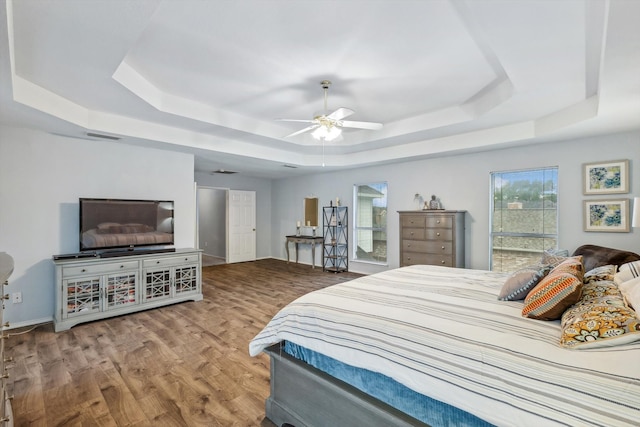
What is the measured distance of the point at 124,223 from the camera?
4234 mm

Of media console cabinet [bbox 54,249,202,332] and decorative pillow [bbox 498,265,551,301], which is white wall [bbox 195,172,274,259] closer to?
media console cabinet [bbox 54,249,202,332]

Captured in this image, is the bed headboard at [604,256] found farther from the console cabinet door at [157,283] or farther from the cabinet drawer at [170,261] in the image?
the console cabinet door at [157,283]

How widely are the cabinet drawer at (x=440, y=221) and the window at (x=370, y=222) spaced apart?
1.40 metres

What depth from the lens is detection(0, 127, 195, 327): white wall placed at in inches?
141

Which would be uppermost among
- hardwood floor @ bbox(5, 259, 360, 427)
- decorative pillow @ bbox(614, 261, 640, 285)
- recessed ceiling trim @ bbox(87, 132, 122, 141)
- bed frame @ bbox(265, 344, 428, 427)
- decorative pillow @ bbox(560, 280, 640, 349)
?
recessed ceiling trim @ bbox(87, 132, 122, 141)

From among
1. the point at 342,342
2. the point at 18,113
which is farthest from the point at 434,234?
the point at 18,113

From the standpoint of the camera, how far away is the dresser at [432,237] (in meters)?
4.81

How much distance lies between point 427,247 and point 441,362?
12.8 feet

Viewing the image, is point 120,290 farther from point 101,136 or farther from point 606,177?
point 606,177

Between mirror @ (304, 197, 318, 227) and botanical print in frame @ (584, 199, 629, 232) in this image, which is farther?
mirror @ (304, 197, 318, 227)

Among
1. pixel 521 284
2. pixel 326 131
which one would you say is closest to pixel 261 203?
pixel 326 131

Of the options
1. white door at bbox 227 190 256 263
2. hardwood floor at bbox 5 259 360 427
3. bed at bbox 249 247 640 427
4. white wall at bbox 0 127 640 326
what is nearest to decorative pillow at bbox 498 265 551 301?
bed at bbox 249 247 640 427

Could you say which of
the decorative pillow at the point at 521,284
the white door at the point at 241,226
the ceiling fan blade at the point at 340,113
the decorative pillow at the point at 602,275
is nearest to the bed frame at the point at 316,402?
the decorative pillow at the point at 521,284

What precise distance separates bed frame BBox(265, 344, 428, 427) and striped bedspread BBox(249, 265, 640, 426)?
0.15 m
